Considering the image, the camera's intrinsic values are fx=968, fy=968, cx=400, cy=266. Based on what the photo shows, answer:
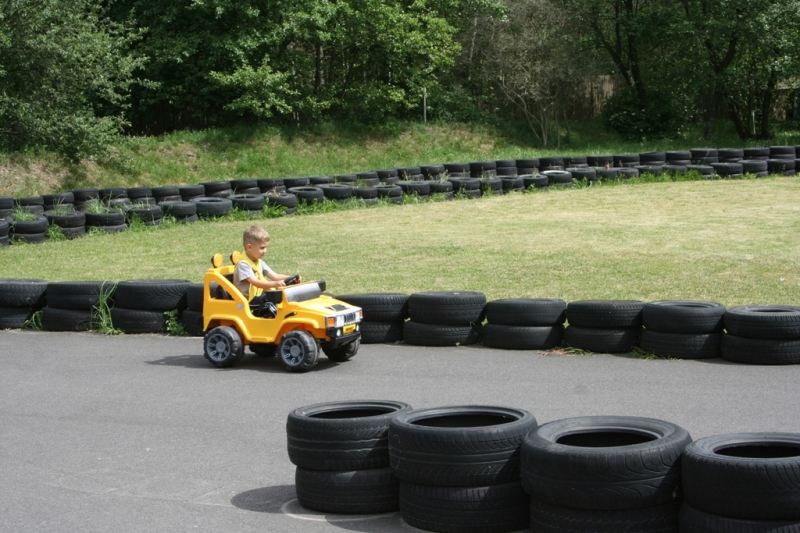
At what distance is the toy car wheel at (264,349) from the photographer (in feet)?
31.8

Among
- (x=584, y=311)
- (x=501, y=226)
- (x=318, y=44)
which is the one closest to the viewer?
(x=584, y=311)

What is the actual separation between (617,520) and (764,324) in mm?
4659

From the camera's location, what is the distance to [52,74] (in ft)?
86.0

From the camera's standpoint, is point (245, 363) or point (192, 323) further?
point (192, 323)

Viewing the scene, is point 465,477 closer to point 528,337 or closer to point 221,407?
point 221,407

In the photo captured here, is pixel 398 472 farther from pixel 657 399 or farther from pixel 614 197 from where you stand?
pixel 614 197

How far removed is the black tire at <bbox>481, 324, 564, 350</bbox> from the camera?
970 cm

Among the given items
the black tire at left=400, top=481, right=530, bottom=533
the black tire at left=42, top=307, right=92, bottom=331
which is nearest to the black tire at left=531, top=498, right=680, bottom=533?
the black tire at left=400, top=481, right=530, bottom=533

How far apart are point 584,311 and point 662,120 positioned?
96.2ft

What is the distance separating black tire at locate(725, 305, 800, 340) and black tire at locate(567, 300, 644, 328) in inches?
33.9

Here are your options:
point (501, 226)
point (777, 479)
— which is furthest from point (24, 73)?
point (777, 479)

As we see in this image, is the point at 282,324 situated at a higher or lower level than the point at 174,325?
higher

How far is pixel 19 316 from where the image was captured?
38.8 ft

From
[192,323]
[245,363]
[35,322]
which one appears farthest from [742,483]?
[35,322]
